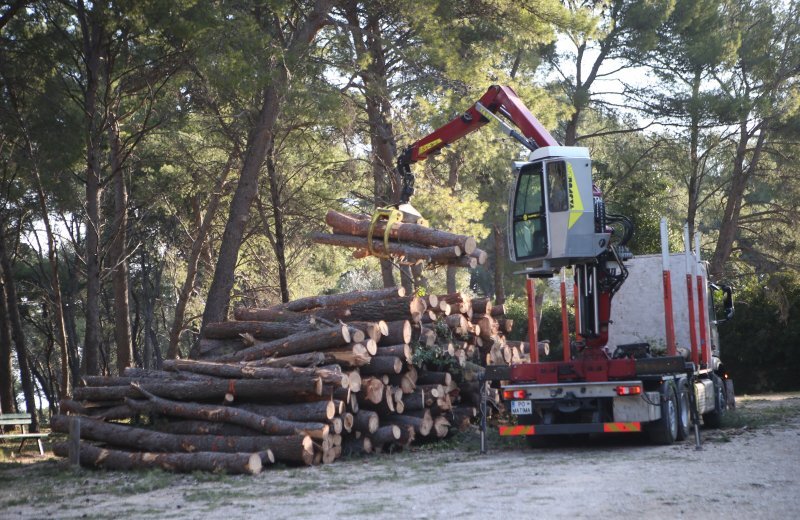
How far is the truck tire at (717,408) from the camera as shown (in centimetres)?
1522

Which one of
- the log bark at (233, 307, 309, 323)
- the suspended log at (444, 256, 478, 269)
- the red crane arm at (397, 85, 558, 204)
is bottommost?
the log bark at (233, 307, 309, 323)

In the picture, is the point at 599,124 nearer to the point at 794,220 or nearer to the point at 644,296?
the point at 794,220

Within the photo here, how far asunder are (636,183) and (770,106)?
4898 mm

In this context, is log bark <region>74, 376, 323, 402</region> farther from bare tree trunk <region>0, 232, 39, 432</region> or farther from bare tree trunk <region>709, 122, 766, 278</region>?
bare tree trunk <region>709, 122, 766, 278</region>

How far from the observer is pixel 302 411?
39.6 feet

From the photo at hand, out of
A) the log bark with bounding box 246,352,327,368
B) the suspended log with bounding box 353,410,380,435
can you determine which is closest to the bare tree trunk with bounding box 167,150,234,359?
the log bark with bounding box 246,352,327,368

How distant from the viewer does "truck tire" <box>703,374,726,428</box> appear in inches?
599

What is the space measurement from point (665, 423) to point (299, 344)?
5.01 metres

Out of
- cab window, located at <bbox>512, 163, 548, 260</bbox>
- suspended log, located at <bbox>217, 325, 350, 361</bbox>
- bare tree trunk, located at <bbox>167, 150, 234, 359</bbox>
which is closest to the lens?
cab window, located at <bbox>512, 163, 548, 260</bbox>

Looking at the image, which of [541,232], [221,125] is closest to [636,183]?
[221,125]

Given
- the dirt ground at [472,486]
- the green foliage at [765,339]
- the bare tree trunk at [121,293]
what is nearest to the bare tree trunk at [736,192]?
the green foliage at [765,339]

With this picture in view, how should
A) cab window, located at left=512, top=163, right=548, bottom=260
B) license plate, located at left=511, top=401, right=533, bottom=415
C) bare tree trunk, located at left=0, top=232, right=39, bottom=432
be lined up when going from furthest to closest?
bare tree trunk, located at left=0, top=232, right=39, bottom=432
cab window, located at left=512, top=163, right=548, bottom=260
license plate, located at left=511, top=401, right=533, bottom=415

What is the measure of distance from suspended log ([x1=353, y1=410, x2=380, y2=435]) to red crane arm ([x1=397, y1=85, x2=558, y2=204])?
3306mm

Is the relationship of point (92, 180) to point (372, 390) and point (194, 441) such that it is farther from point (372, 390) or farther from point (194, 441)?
point (372, 390)
